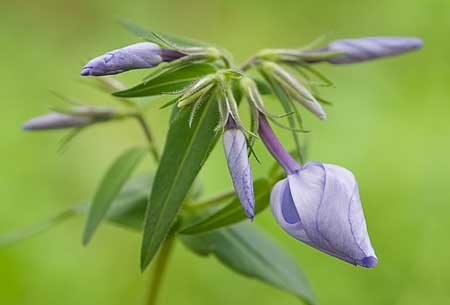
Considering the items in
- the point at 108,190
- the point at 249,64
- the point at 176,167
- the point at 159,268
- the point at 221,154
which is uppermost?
the point at 249,64

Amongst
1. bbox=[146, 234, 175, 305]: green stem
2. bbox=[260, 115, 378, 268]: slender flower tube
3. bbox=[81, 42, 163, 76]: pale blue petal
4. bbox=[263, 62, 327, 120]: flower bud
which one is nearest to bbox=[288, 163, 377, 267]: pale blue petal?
bbox=[260, 115, 378, 268]: slender flower tube

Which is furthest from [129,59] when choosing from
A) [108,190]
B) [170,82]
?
[108,190]

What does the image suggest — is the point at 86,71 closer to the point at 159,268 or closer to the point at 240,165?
the point at 240,165

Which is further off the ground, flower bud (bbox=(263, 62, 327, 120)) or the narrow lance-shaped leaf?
flower bud (bbox=(263, 62, 327, 120))

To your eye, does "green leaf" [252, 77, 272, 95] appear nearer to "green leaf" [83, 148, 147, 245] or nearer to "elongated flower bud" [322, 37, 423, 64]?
"elongated flower bud" [322, 37, 423, 64]

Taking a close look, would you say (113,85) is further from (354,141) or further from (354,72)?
(354,72)

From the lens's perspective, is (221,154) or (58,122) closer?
(58,122)

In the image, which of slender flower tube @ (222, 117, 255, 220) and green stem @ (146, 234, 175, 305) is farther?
green stem @ (146, 234, 175, 305)
